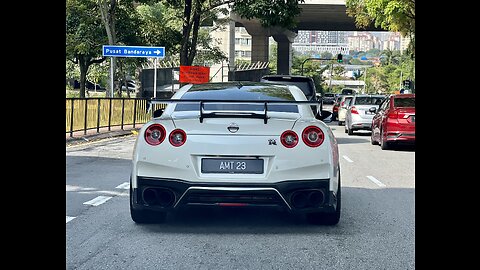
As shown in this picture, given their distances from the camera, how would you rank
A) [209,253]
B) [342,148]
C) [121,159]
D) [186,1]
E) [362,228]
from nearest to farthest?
1. [209,253]
2. [362,228]
3. [121,159]
4. [342,148]
5. [186,1]

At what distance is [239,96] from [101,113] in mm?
17801

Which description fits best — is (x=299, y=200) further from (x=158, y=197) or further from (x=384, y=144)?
(x=384, y=144)

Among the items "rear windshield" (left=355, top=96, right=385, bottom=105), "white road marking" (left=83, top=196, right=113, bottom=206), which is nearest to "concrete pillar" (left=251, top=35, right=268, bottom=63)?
"rear windshield" (left=355, top=96, right=385, bottom=105)

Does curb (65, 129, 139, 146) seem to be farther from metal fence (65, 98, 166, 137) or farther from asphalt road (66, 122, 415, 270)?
asphalt road (66, 122, 415, 270)

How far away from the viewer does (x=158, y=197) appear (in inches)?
319

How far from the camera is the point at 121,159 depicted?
17.7 m

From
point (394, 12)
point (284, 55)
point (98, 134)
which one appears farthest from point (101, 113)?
point (284, 55)

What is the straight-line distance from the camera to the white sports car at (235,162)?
7785 millimetres

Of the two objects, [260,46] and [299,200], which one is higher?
[260,46]

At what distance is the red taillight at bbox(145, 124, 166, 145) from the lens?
8000 mm

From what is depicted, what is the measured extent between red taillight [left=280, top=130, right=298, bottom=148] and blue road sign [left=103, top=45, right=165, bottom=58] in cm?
2327

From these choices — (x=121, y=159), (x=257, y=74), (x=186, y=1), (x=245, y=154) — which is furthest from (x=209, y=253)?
(x=257, y=74)
